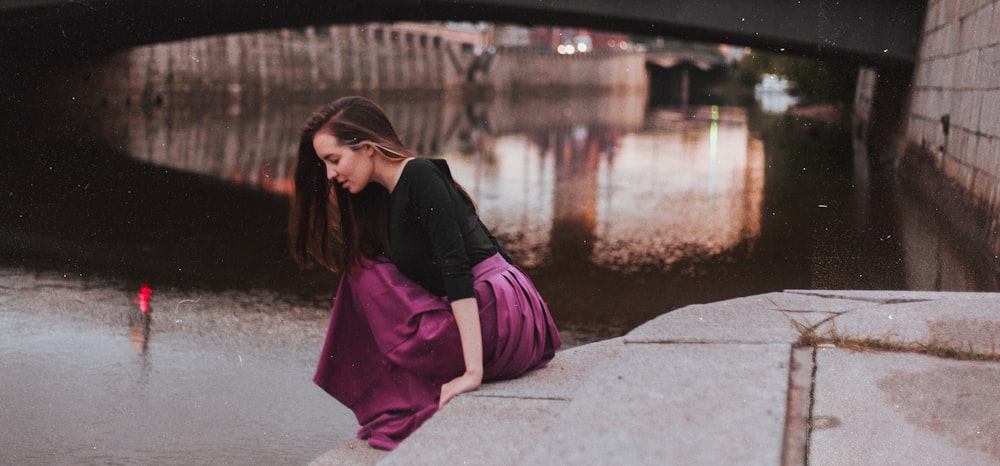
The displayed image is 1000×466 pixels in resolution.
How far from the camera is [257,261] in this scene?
8805 millimetres

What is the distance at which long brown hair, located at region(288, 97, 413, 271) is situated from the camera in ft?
12.1

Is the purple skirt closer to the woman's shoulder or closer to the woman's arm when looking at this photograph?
the woman's arm

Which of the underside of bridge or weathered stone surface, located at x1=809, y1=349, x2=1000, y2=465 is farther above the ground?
the underside of bridge

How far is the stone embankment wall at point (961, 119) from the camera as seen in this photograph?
9.66 meters

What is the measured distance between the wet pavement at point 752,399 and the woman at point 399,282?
0.48ft

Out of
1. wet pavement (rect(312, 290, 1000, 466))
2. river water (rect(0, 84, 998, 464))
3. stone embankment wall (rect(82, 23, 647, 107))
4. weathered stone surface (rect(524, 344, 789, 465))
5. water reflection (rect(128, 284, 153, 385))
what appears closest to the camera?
weathered stone surface (rect(524, 344, 789, 465))

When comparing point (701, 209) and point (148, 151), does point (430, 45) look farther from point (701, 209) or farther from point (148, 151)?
point (701, 209)

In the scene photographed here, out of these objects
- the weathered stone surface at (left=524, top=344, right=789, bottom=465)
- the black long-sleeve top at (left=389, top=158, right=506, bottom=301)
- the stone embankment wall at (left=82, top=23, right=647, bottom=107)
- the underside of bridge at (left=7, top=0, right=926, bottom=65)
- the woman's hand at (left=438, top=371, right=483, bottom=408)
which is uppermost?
the underside of bridge at (left=7, top=0, right=926, bottom=65)

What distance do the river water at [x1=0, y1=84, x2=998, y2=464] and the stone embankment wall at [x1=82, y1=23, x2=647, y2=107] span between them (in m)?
11.1

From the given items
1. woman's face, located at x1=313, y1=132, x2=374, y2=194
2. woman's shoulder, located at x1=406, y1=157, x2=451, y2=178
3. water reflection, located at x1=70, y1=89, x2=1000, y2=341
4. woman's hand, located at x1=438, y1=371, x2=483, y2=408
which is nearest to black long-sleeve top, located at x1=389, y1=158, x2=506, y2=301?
woman's shoulder, located at x1=406, y1=157, x2=451, y2=178

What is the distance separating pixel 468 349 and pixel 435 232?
0.39 metres

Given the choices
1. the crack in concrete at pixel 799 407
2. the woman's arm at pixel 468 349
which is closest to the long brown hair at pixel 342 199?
the woman's arm at pixel 468 349

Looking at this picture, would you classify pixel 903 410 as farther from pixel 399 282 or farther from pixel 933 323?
pixel 399 282

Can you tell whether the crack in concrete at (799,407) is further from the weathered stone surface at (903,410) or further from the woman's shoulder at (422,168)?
the woman's shoulder at (422,168)
